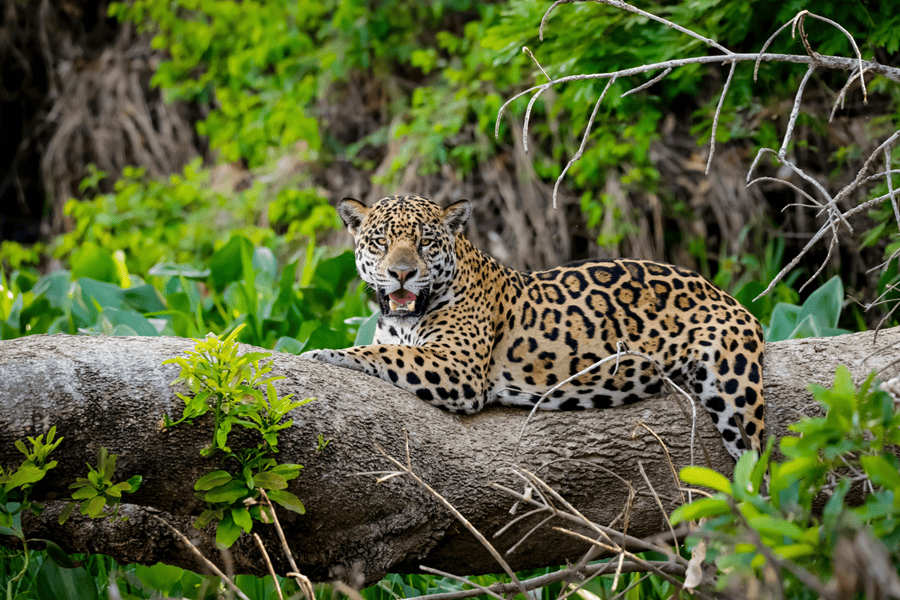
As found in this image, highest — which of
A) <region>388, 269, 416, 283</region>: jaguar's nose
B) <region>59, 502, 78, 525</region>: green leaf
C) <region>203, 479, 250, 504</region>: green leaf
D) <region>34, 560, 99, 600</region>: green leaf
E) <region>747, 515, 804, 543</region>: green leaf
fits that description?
<region>747, 515, 804, 543</region>: green leaf

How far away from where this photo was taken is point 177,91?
10602mm

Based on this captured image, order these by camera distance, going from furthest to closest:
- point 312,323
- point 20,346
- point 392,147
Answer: point 392,147 < point 312,323 < point 20,346

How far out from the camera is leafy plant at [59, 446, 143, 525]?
2939 mm

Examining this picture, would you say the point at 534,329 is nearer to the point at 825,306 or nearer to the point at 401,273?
the point at 401,273

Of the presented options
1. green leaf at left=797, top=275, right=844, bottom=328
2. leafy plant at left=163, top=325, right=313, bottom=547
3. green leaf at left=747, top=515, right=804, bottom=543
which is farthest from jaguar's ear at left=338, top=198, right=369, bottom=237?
green leaf at left=747, top=515, right=804, bottom=543

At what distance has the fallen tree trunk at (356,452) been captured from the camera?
10.2ft

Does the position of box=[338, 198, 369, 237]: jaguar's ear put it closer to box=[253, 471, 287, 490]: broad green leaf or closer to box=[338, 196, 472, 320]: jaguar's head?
box=[338, 196, 472, 320]: jaguar's head

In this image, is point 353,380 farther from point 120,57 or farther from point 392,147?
point 120,57

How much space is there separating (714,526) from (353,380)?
84.0 inches

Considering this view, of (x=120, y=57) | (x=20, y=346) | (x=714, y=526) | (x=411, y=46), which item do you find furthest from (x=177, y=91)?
(x=714, y=526)

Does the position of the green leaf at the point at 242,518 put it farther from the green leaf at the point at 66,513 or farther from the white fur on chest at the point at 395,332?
the white fur on chest at the point at 395,332

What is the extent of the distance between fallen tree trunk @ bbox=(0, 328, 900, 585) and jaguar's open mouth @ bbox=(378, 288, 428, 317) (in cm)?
60

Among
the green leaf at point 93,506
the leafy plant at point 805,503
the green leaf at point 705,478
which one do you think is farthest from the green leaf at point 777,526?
the green leaf at point 93,506

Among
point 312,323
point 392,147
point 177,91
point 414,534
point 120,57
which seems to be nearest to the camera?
point 414,534
